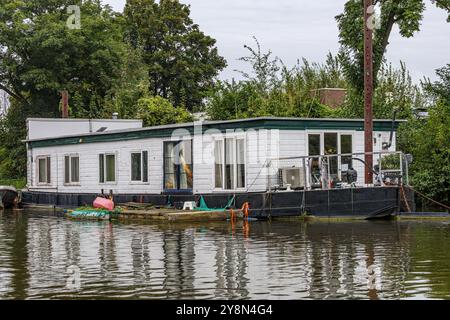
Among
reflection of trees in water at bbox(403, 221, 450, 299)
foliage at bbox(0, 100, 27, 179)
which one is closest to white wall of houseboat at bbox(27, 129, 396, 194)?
reflection of trees in water at bbox(403, 221, 450, 299)

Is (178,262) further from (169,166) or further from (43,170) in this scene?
(43,170)

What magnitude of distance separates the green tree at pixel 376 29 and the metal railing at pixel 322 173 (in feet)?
28.3

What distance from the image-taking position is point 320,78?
53.1 m

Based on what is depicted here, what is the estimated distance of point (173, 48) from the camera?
6800cm

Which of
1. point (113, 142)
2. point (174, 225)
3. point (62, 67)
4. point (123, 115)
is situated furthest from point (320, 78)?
point (174, 225)

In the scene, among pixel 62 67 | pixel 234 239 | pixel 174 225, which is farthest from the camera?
pixel 62 67

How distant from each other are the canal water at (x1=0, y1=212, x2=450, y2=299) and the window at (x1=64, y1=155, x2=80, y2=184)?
10.8 m

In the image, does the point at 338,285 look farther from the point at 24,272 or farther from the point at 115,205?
the point at 115,205

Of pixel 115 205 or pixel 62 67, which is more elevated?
pixel 62 67

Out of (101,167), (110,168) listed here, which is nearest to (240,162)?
(110,168)

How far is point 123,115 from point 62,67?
6330 millimetres

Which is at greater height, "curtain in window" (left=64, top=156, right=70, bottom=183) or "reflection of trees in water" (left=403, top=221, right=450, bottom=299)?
"curtain in window" (left=64, top=156, right=70, bottom=183)

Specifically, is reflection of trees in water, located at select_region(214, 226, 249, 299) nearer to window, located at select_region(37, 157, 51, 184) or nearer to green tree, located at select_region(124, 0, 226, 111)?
window, located at select_region(37, 157, 51, 184)

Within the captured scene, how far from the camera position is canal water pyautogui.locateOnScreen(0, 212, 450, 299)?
13695mm
